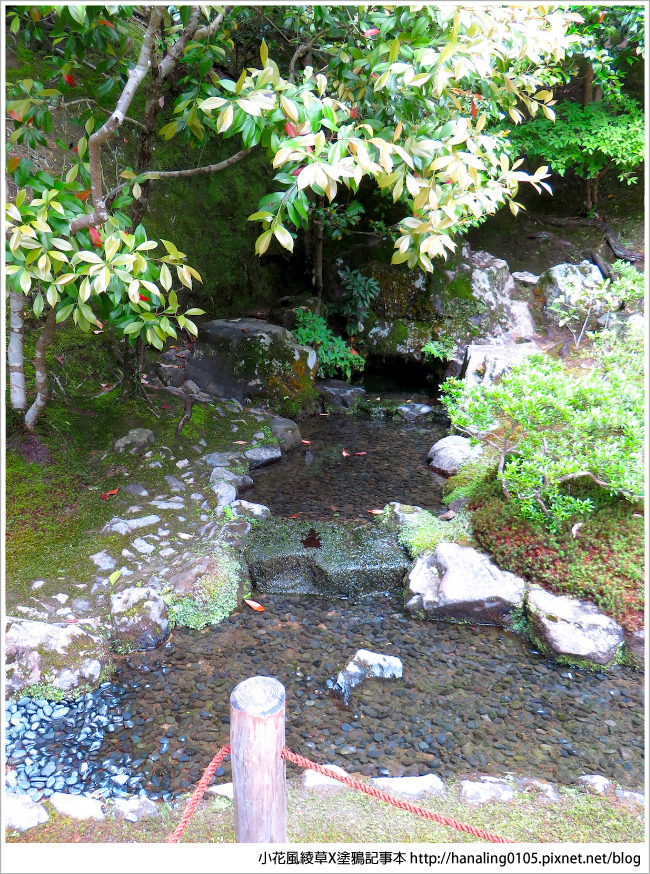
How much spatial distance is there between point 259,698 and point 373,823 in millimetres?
1075

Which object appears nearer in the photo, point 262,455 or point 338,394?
point 262,455

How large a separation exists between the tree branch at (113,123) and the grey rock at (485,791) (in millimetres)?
3844

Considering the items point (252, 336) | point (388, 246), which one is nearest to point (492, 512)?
point (252, 336)

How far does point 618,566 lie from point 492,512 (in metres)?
1.00

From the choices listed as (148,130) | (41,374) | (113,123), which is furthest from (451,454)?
(113,123)

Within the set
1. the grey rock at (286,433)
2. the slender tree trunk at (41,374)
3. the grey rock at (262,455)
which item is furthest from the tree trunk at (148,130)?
the grey rock at (286,433)

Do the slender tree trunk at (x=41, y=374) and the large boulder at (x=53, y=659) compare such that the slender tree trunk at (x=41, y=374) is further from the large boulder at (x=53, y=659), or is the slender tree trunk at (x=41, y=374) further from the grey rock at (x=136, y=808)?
the grey rock at (x=136, y=808)

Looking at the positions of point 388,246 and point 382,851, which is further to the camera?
point 388,246

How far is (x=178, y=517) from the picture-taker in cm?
500

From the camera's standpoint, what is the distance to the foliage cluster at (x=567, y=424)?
12.3 feet

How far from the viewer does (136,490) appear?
526 centimetres

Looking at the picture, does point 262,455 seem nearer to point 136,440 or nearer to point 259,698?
point 136,440

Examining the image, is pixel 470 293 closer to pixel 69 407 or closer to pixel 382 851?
pixel 69 407

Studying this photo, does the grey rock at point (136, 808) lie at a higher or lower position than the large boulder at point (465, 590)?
lower
